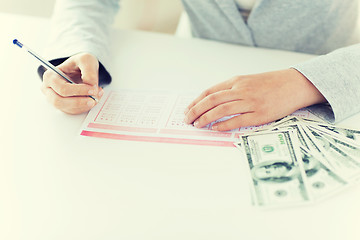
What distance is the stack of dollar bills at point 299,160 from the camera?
0.57 m

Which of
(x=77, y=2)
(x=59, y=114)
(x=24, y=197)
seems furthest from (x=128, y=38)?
(x=24, y=197)

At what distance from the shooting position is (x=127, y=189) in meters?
0.60

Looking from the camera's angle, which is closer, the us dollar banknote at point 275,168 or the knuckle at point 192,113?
the us dollar banknote at point 275,168

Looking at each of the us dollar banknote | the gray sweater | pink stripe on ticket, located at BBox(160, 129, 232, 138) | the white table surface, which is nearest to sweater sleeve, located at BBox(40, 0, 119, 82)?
the gray sweater

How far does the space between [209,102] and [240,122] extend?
0.08 meters

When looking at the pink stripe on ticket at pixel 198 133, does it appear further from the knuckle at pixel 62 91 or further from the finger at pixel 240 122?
the knuckle at pixel 62 91

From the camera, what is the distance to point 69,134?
733mm

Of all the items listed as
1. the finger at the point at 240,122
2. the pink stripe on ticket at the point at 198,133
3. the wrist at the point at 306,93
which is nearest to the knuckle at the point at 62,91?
the pink stripe on ticket at the point at 198,133

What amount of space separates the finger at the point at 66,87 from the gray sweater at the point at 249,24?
113mm

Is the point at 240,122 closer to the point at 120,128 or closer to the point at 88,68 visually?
the point at 120,128

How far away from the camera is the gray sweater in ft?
3.02

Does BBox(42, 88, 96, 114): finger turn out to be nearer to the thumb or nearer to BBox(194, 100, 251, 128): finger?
the thumb

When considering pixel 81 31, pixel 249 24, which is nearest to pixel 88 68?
pixel 81 31

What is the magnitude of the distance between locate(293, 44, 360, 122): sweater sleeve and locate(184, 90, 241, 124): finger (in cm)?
17
